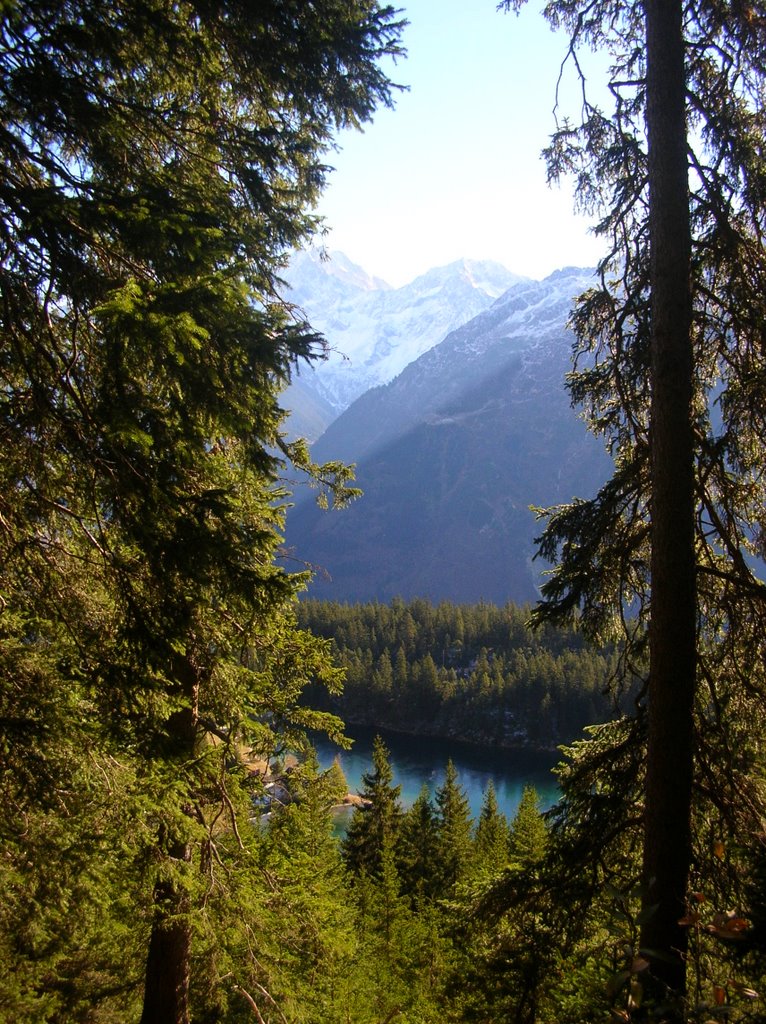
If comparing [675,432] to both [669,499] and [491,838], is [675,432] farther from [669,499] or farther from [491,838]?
[491,838]

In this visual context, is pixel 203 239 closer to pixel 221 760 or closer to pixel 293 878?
pixel 221 760

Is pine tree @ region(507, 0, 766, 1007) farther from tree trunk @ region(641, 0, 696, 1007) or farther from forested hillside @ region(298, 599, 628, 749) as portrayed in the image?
forested hillside @ region(298, 599, 628, 749)

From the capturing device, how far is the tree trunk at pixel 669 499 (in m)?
3.39

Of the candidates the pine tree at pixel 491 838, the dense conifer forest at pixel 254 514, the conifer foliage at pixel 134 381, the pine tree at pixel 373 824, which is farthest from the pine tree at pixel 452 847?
the conifer foliage at pixel 134 381


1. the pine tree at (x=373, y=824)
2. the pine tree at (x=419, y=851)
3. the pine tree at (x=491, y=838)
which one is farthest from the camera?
the pine tree at (x=373, y=824)

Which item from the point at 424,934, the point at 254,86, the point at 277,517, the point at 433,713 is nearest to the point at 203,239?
the point at 254,86

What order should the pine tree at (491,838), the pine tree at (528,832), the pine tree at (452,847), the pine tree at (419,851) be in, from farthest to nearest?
the pine tree at (419,851) → the pine tree at (452,847) → the pine tree at (491,838) → the pine tree at (528,832)

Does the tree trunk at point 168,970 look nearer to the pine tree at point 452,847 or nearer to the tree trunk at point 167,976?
the tree trunk at point 167,976

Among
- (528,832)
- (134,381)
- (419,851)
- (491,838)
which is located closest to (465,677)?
(491,838)

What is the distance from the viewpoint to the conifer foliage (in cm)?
292

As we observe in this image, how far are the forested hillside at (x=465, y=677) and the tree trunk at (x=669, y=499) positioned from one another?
169 feet

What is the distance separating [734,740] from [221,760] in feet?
13.3

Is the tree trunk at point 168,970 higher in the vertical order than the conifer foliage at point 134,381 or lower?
lower

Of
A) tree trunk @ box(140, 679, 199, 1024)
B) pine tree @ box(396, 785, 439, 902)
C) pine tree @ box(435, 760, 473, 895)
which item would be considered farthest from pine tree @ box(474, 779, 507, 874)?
tree trunk @ box(140, 679, 199, 1024)
